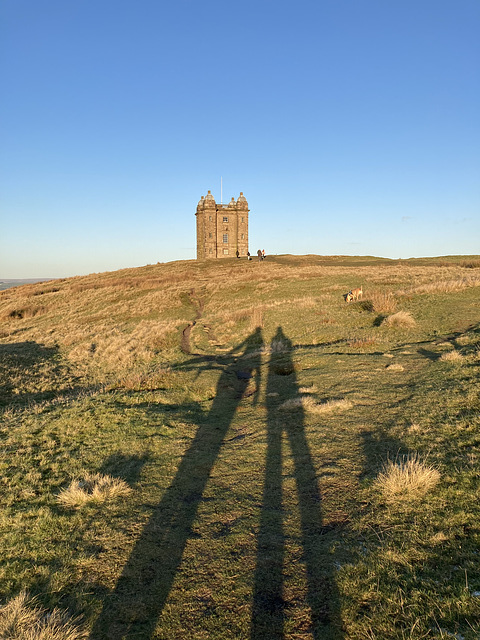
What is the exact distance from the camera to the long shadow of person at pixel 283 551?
10.7 ft

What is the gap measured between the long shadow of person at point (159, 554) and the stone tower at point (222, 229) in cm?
7633

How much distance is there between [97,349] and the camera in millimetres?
21422

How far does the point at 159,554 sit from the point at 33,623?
4.53ft

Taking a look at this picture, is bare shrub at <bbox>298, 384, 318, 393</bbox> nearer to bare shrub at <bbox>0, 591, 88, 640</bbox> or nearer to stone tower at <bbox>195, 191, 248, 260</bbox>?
bare shrub at <bbox>0, 591, 88, 640</bbox>

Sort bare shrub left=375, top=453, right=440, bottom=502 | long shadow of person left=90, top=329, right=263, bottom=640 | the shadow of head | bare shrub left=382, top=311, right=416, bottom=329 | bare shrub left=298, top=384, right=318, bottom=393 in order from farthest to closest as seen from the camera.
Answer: bare shrub left=382, top=311, right=416, bottom=329, bare shrub left=298, top=384, right=318, bottom=393, the shadow of head, bare shrub left=375, top=453, right=440, bottom=502, long shadow of person left=90, top=329, right=263, bottom=640

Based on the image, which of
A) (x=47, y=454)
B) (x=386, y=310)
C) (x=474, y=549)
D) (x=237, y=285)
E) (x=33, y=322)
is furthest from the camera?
(x=237, y=285)

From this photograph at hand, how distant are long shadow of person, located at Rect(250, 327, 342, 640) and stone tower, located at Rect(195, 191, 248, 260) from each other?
252ft

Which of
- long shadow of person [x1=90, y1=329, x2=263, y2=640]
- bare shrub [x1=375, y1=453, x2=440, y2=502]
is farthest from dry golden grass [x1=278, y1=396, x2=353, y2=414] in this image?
bare shrub [x1=375, y1=453, x2=440, y2=502]

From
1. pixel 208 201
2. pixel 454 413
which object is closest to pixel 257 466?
pixel 454 413

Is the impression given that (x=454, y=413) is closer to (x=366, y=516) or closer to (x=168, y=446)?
(x=366, y=516)

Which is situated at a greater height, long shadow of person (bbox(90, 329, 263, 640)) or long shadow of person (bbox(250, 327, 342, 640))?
long shadow of person (bbox(250, 327, 342, 640))

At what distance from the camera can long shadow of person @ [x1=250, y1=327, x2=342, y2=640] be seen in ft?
10.7

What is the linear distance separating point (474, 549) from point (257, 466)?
339 cm

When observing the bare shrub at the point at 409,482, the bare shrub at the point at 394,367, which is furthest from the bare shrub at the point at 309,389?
the bare shrub at the point at 409,482
